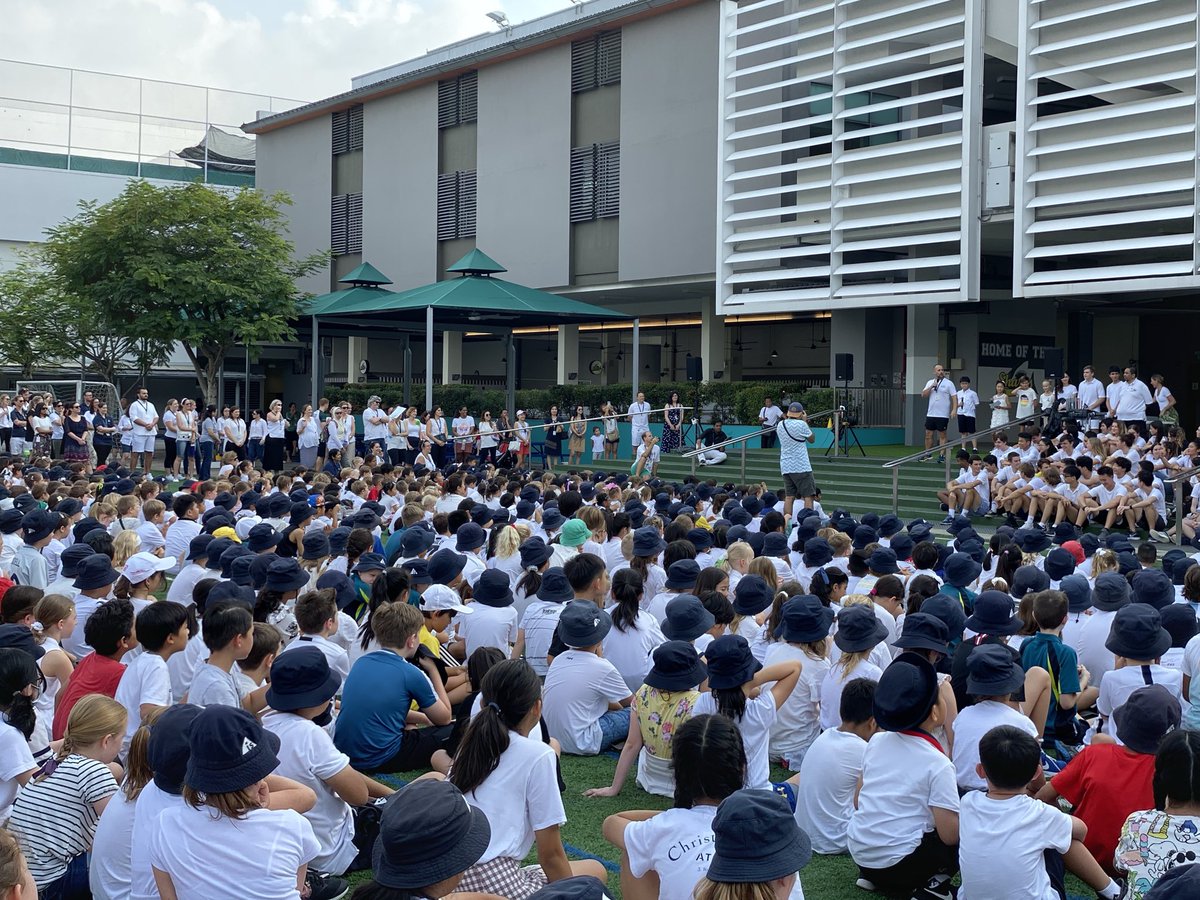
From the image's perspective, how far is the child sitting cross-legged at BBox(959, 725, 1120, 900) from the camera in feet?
14.4

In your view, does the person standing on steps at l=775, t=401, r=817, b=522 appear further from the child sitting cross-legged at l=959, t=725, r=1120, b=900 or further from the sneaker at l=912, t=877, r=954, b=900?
the child sitting cross-legged at l=959, t=725, r=1120, b=900

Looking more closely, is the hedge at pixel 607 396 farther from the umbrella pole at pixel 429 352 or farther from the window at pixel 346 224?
the window at pixel 346 224

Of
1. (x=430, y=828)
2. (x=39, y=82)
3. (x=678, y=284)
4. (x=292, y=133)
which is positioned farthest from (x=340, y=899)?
(x=39, y=82)

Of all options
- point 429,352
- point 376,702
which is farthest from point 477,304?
point 376,702

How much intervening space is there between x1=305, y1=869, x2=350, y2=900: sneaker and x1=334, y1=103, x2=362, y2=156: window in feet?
118

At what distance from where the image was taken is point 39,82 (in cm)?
4578

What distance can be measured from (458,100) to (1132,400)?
74.1ft

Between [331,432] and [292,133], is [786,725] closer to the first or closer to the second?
[331,432]

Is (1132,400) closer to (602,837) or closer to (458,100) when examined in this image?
(602,837)

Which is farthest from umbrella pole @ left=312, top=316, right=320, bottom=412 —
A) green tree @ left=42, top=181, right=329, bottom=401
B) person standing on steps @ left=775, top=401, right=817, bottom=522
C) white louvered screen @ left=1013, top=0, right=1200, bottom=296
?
white louvered screen @ left=1013, top=0, right=1200, bottom=296

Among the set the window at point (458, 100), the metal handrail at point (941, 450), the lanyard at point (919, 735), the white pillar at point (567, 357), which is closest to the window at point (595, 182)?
the white pillar at point (567, 357)

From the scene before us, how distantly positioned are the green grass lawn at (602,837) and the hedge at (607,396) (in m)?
18.4

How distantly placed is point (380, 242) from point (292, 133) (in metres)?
7.06

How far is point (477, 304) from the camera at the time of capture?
24.1 m
